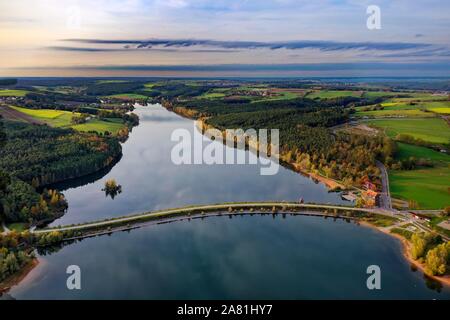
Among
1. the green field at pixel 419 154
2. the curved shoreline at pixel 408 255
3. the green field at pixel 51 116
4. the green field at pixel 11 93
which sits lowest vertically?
the curved shoreline at pixel 408 255

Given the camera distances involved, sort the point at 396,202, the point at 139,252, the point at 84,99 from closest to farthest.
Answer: the point at 139,252 → the point at 396,202 → the point at 84,99

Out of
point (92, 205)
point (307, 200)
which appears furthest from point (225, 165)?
point (92, 205)

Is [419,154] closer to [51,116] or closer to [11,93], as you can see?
[51,116]

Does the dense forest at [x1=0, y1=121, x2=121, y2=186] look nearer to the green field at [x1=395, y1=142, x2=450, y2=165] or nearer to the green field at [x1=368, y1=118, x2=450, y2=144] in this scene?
the green field at [x1=395, y1=142, x2=450, y2=165]

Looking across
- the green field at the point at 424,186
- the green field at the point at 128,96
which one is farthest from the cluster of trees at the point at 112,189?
the green field at the point at 128,96

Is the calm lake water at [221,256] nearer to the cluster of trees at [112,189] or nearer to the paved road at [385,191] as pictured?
the cluster of trees at [112,189]

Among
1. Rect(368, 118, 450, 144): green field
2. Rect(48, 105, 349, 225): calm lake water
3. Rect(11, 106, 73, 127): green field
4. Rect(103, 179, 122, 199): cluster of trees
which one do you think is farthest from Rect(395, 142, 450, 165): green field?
Rect(11, 106, 73, 127): green field

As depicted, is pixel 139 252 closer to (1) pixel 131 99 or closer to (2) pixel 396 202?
(2) pixel 396 202
